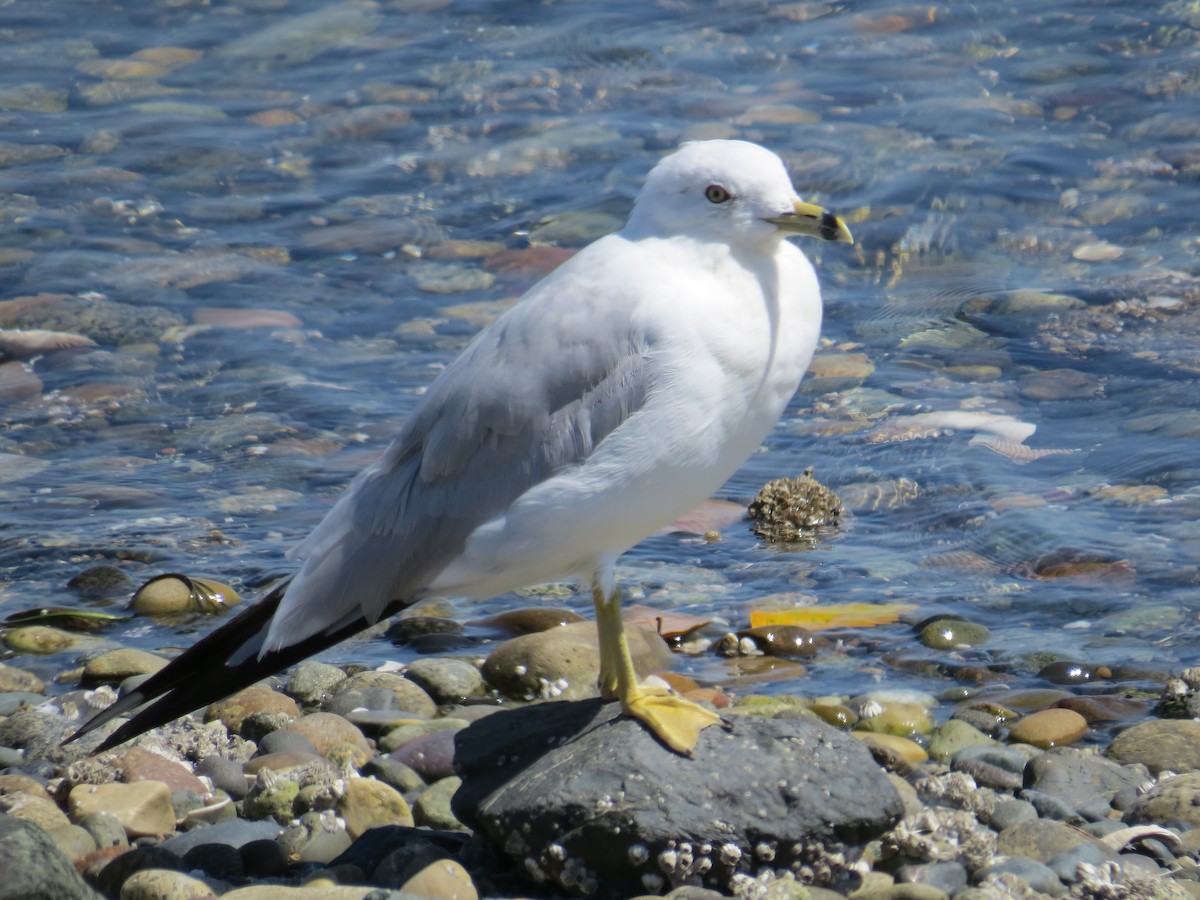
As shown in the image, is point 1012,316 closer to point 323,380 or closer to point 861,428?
point 861,428

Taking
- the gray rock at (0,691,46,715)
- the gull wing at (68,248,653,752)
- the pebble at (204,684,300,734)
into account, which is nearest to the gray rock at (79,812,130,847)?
the gull wing at (68,248,653,752)

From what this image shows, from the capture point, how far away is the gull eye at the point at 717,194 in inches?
169

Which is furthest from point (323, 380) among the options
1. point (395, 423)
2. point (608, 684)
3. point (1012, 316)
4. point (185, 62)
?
point (185, 62)

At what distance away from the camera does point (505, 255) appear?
35.0ft

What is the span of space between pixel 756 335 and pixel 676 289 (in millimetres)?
→ 241

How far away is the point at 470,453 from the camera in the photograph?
4355mm

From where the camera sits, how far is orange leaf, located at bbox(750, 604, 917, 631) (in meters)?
6.26

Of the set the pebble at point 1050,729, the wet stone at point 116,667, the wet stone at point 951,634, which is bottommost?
the wet stone at point 951,634

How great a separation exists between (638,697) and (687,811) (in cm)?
47

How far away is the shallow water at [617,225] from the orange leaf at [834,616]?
102mm

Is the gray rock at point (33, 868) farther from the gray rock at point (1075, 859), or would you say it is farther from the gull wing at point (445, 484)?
the gray rock at point (1075, 859)

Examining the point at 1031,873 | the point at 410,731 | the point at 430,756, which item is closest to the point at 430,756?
the point at 430,756

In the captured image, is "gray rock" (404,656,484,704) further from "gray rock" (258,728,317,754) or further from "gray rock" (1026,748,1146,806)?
"gray rock" (1026,748,1146,806)

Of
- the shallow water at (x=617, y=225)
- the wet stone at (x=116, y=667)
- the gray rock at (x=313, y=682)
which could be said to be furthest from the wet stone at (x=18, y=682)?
the gray rock at (x=313, y=682)
